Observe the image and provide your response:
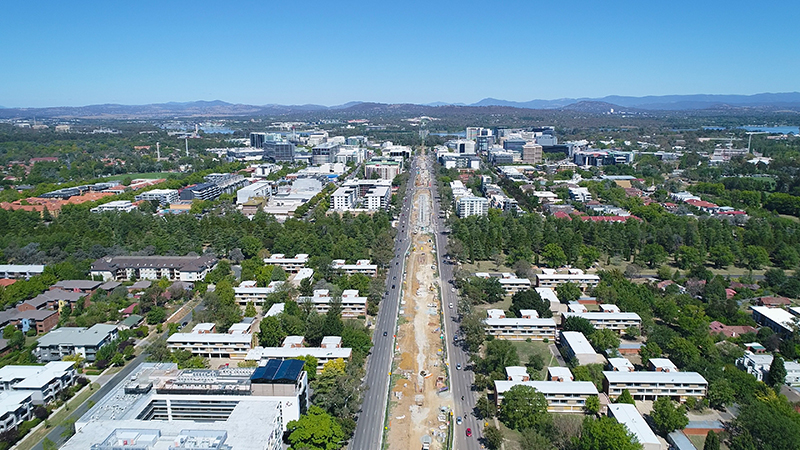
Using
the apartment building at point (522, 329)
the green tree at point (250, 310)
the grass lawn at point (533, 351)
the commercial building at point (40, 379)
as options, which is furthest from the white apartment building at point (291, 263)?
the grass lawn at point (533, 351)

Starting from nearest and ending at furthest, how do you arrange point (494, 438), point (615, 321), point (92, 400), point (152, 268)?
point (494, 438)
point (92, 400)
point (615, 321)
point (152, 268)

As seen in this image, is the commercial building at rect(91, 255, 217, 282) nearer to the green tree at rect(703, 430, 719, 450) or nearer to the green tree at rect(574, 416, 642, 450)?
the green tree at rect(574, 416, 642, 450)

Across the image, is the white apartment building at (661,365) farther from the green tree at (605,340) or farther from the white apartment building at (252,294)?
the white apartment building at (252,294)

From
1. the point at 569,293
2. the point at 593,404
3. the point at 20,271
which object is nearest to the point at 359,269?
the point at 569,293

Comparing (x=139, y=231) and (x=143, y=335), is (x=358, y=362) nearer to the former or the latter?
(x=143, y=335)

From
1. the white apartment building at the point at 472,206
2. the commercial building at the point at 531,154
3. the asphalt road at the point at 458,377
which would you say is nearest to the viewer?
the asphalt road at the point at 458,377

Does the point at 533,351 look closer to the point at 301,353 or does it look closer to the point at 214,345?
the point at 301,353
